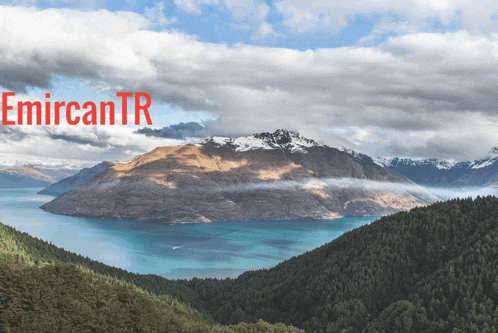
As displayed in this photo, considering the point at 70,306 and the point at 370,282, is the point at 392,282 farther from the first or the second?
the point at 70,306

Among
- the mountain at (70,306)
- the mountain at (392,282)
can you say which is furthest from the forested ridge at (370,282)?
the mountain at (70,306)

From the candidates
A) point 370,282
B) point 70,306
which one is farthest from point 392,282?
point 70,306

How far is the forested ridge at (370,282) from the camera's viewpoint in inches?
3762

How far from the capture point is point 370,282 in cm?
12288

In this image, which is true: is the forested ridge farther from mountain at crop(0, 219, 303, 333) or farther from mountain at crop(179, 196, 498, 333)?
mountain at crop(0, 219, 303, 333)

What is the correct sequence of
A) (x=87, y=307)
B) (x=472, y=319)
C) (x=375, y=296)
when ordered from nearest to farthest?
1. (x=87, y=307)
2. (x=472, y=319)
3. (x=375, y=296)

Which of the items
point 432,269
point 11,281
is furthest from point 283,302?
A: point 11,281

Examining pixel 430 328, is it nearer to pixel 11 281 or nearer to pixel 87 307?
pixel 87 307

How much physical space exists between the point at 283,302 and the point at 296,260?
42368 millimetres

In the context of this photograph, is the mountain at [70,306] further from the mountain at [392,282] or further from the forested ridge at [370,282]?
the mountain at [392,282]

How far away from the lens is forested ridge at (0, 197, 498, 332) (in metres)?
95.6

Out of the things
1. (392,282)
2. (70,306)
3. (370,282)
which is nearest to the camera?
(70,306)

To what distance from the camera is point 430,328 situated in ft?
302

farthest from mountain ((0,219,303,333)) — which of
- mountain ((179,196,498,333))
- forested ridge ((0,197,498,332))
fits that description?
mountain ((179,196,498,333))
